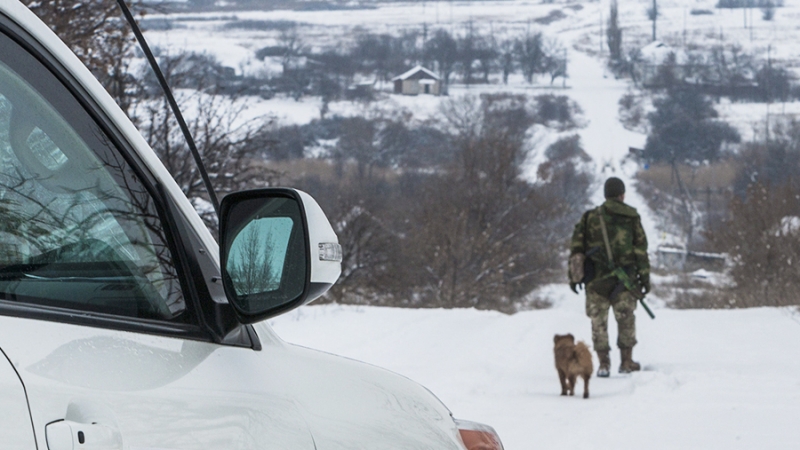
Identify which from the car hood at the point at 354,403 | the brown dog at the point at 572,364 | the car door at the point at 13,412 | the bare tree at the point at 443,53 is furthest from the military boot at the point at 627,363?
the bare tree at the point at 443,53

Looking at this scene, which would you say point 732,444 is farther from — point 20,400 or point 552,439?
point 20,400

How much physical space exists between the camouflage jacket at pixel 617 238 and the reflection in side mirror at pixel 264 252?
8.31 meters

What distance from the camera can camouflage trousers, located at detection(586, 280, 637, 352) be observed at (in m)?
10.1

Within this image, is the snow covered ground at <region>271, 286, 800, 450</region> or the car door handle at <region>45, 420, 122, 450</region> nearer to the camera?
the car door handle at <region>45, 420, 122, 450</region>

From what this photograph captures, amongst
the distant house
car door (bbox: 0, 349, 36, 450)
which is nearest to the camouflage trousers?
car door (bbox: 0, 349, 36, 450)

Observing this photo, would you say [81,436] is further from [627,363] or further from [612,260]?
[627,363]

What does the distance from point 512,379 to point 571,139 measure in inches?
4438

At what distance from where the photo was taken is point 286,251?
1.75 m

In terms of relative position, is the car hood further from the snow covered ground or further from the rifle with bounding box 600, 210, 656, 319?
the rifle with bounding box 600, 210, 656, 319

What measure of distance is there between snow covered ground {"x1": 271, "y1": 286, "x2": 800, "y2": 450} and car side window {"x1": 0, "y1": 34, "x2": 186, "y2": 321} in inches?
200

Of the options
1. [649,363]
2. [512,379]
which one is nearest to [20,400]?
[512,379]

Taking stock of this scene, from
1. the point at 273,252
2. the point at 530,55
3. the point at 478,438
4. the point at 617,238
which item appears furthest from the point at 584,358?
the point at 530,55

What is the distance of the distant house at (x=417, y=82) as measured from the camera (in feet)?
428

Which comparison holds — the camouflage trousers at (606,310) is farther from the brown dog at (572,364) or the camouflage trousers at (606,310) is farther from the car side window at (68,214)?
the car side window at (68,214)
